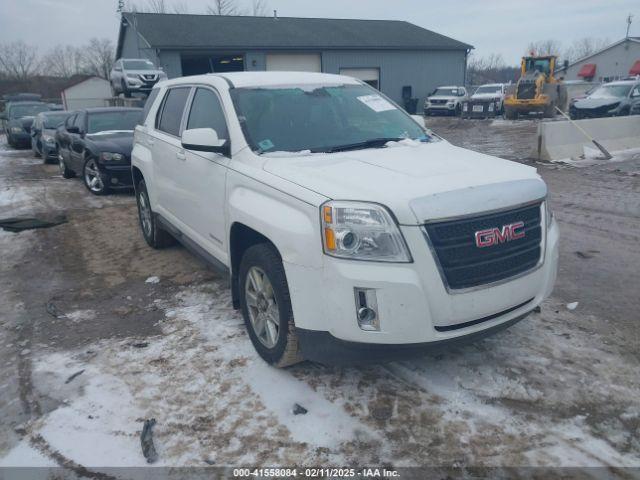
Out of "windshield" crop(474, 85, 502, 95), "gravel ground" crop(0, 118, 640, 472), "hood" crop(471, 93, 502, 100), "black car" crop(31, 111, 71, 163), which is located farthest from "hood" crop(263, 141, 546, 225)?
"windshield" crop(474, 85, 502, 95)

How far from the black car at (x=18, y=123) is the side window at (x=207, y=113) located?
19824mm

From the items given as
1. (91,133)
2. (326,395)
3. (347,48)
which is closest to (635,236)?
(326,395)

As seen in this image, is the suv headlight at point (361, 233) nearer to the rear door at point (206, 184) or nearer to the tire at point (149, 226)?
the rear door at point (206, 184)

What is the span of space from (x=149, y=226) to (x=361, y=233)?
14.2 ft

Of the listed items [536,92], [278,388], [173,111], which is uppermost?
[173,111]

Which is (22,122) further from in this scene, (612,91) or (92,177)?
(612,91)

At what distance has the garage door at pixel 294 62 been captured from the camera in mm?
31094

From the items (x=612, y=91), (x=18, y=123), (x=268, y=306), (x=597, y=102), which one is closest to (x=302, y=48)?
(x=18, y=123)

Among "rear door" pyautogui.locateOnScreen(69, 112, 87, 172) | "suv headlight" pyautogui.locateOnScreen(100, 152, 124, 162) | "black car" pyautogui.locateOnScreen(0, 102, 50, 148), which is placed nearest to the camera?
"suv headlight" pyautogui.locateOnScreen(100, 152, 124, 162)

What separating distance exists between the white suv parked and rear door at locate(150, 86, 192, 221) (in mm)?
25427

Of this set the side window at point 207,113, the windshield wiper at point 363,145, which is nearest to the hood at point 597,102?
the windshield wiper at point 363,145

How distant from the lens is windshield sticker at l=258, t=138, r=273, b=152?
151 inches

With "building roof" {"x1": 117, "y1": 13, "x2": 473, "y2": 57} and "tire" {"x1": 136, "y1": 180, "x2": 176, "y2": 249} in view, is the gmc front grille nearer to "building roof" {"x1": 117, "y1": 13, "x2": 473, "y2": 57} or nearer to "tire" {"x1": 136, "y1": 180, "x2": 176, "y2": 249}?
"tire" {"x1": 136, "y1": 180, "x2": 176, "y2": 249}

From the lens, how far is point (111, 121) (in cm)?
1135
